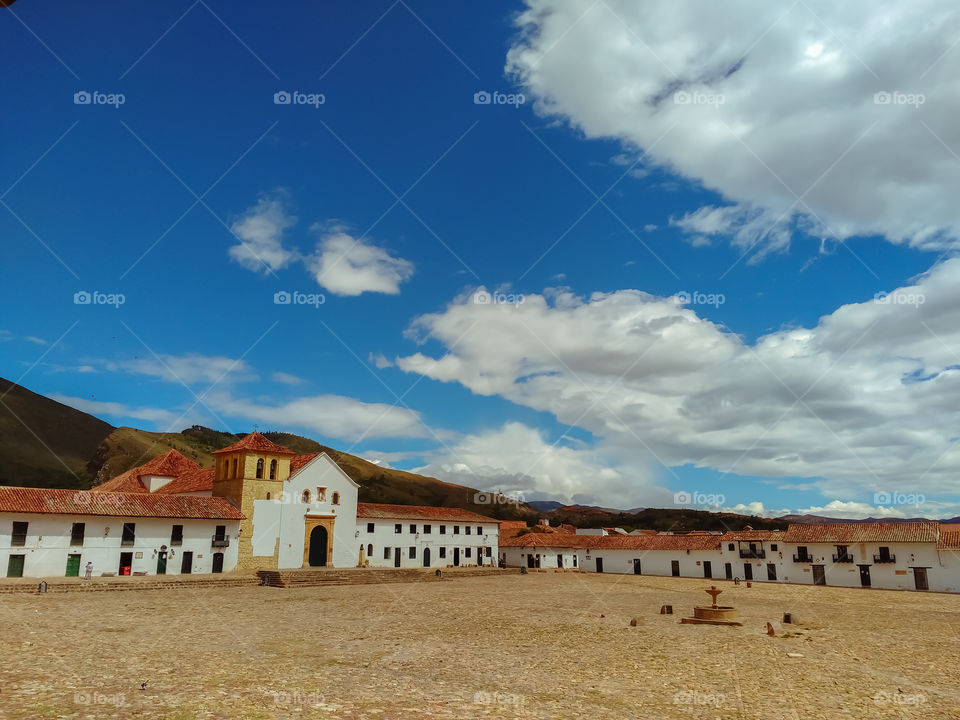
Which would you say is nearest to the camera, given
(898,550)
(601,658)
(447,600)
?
A: (601,658)

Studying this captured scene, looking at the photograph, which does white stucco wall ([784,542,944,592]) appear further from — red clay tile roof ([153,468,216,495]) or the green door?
the green door

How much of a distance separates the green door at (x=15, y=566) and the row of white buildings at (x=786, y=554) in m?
41.3

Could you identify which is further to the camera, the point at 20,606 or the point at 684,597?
the point at 684,597

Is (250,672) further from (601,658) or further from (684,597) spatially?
(684,597)

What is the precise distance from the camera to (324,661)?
523 inches

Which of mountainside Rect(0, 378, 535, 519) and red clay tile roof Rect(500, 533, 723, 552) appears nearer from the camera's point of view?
red clay tile roof Rect(500, 533, 723, 552)

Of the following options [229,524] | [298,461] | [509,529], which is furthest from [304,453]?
[229,524]

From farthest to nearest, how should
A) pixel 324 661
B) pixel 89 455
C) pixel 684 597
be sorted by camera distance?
pixel 89 455 < pixel 684 597 < pixel 324 661

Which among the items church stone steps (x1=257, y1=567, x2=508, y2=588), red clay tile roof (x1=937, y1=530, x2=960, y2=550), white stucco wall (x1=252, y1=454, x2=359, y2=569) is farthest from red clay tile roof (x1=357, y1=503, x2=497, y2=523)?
red clay tile roof (x1=937, y1=530, x2=960, y2=550)

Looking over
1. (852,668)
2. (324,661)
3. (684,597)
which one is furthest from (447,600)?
(852,668)

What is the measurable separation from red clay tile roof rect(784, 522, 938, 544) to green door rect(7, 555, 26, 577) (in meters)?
49.8

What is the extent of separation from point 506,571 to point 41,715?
46269 millimetres

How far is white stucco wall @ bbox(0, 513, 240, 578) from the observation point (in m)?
31.2

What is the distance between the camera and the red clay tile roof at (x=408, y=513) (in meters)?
49.6
